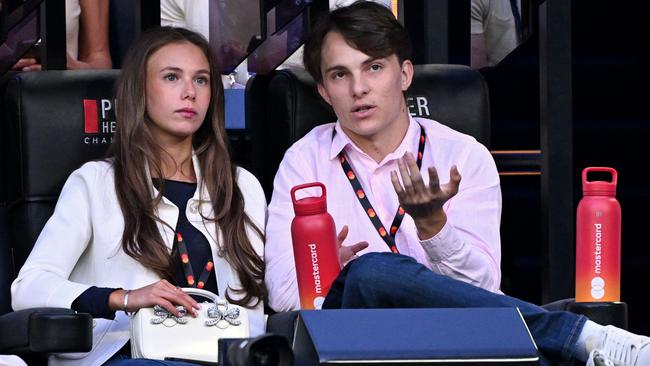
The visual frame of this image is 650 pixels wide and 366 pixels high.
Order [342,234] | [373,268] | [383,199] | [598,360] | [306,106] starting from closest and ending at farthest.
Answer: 1. [598,360]
2. [373,268]
3. [342,234]
4. [383,199]
5. [306,106]

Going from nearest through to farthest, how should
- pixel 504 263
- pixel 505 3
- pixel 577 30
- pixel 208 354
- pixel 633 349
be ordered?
1. pixel 633 349
2. pixel 208 354
3. pixel 505 3
4. pixel 504 263
5. pixel 577 30

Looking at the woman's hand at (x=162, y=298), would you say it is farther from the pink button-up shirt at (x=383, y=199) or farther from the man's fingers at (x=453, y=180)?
the man's fingers at (x=453, y=180)

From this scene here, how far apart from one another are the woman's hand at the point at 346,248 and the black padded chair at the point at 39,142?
25.9 inches

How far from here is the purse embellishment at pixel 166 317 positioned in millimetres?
3201

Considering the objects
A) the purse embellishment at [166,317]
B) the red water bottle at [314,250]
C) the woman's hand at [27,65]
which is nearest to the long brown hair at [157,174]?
the purse embellishment at [166,317]

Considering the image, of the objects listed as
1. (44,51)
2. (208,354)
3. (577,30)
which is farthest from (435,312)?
(577,30)

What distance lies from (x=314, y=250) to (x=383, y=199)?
1.94 feet

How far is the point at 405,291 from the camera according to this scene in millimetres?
3170

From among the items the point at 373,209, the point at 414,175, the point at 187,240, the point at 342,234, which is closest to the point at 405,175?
the point at 414,175

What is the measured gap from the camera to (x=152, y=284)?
323cm

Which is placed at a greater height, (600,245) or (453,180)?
(453,180)

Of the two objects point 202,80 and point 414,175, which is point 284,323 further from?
point 202,80

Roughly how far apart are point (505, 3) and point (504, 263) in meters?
1.17

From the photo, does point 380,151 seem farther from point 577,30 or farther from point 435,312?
point 577,30
